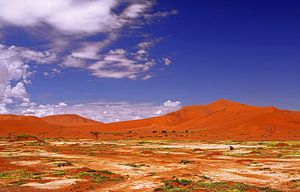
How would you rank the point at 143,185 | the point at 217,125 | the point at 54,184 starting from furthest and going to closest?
1. the point at 217,125
2. the point at 54,184
3. the point at 143,185


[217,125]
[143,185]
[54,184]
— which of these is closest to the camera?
[143,185]

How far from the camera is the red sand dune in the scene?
8578 centimetres

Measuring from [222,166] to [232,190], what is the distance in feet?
44.4

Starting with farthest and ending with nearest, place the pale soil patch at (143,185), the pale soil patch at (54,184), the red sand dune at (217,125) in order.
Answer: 1. the red sand dune at (217,125)
2. the pale soil patch at (54,184)
3. the pale soil patch at (143,185)

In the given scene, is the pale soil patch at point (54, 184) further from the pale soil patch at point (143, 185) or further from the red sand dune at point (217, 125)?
the red sand dune at point (217, 125)

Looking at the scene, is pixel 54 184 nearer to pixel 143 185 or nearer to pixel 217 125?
pixel 143 185

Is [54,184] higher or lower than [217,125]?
lower

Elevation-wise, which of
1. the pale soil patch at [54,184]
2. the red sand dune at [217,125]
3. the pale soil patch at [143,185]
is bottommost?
the pale soil patch at [143,185]

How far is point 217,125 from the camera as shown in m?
114

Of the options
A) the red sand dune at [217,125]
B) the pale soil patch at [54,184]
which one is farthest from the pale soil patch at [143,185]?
the red sand dune at [217,125]

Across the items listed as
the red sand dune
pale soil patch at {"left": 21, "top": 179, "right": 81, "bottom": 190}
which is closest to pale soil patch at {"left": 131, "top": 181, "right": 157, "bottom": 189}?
pale soil patch at {"left": 21, "top": 179, "right": 81, "bottom": 190}

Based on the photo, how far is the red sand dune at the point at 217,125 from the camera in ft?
281

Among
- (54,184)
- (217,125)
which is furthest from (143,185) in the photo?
(217,125)

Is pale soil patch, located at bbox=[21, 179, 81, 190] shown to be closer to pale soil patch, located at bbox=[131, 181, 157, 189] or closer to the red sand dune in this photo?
pale soil patch, located at bbox=[131, 181, 157, 189]
